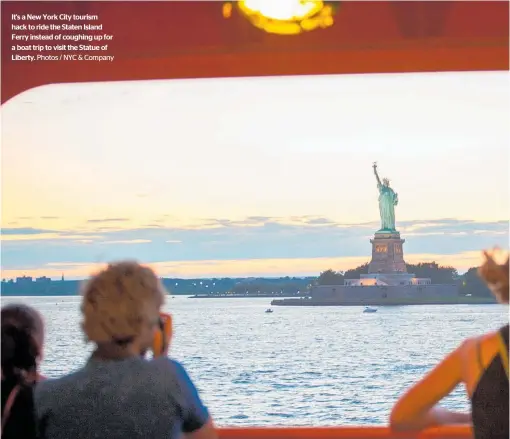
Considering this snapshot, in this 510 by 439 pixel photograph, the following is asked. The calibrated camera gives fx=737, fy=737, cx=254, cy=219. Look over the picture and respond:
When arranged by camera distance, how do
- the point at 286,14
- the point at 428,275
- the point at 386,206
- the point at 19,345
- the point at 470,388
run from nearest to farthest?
1. the point at 470,388
2. the point at 19,345
3. the point at 286,14
4. the point at 386,206
5. the point at 428,275

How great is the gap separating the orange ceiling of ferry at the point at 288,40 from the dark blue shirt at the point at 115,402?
1.04 m

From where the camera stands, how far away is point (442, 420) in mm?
822

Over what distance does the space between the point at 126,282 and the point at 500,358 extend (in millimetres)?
478

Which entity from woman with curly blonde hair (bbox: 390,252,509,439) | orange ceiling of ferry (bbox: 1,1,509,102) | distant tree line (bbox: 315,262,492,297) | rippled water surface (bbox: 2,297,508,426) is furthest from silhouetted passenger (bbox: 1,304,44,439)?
distant tree line (bbox: 315,262,492,297)

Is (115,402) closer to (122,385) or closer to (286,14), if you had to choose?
(122,385)

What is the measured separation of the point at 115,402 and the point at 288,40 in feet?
3.61

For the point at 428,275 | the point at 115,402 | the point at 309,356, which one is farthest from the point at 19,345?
the point at 428,275

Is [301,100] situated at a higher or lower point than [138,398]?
higher

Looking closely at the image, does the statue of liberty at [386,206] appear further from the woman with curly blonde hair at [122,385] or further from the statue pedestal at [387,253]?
the woman with curly blonde hair at [122,385]

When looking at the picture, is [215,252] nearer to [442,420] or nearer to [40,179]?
[40,179]

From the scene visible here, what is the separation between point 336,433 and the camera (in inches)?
69.9

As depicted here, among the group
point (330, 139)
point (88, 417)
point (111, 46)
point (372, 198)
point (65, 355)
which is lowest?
point (65, 355)

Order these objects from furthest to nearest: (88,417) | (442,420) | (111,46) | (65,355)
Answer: (65,355) < (111,46) < (88,417) < (442,420)

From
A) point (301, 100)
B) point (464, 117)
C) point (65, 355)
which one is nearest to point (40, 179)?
point (65, 355)
